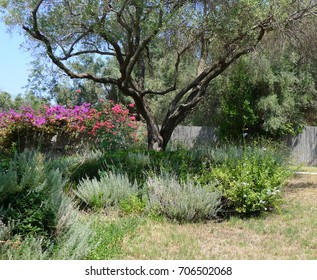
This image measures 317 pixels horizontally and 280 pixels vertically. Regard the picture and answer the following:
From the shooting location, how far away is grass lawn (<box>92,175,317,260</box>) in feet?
16.1

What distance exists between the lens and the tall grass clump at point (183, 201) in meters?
6.47

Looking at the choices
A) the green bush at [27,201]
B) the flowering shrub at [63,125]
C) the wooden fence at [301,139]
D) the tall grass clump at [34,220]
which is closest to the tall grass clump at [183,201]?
the tall grass clump at [34,220]

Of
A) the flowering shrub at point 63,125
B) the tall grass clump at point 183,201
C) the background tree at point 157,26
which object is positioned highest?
the background tree at point 157,26

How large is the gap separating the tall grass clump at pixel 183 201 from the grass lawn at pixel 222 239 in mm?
203

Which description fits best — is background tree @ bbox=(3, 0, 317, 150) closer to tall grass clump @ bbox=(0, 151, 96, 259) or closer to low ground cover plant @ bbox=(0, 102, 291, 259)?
low ground cover plant @ bbox=(0, 102, 291, 259)

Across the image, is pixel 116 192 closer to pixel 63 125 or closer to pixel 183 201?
pixel 183 201

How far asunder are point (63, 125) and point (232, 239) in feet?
31.7

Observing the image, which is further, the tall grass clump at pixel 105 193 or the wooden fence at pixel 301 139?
the wooden fence at pixel 301 139

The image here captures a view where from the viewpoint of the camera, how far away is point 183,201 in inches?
253

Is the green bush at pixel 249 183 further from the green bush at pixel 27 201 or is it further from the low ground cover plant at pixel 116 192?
the green bush at pixel 27 201

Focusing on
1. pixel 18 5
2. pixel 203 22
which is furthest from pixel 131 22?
pixel 18 5

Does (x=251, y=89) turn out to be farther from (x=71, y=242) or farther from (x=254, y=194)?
(x=71, y=242)

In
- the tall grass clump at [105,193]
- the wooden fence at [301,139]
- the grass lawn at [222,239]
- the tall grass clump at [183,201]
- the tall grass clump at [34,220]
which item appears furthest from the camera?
the wooden fence at [301,139]

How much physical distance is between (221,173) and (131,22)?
5227 millimetres
